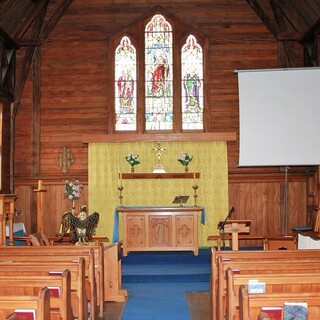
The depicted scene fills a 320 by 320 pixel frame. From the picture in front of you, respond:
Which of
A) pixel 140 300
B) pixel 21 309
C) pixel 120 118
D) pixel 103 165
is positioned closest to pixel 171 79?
pixel 120 118

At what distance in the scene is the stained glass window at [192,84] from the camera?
11805 mm

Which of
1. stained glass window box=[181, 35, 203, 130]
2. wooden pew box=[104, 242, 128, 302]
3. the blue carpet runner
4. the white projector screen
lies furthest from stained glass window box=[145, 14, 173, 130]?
wooden pew box=[104, 242, 128, 302]

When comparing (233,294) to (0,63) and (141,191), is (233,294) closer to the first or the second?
(141,191)

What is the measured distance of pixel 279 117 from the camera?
10.2 metres

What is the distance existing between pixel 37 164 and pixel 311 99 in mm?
5898

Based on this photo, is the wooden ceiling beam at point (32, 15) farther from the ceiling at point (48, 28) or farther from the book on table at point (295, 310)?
the book on table at point (295, 310)

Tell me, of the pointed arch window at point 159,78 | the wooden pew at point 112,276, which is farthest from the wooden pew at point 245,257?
the pointed arch window at point 159,78

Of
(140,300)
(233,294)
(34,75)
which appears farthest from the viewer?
(34,75)

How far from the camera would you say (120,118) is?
38.9 ft

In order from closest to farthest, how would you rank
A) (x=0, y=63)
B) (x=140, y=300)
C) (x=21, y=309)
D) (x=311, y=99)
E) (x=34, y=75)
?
(x=21, y=309) → (x=140, y=300) → (x=311, y=99) → (x=0, y=63) → (x=34, y=75)

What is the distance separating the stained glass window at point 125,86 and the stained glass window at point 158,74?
297 millimetres

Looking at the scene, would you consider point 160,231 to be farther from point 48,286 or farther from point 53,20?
point 48,286

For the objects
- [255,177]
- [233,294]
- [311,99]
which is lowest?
[233,294]

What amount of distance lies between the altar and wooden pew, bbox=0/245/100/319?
369 centimetres
